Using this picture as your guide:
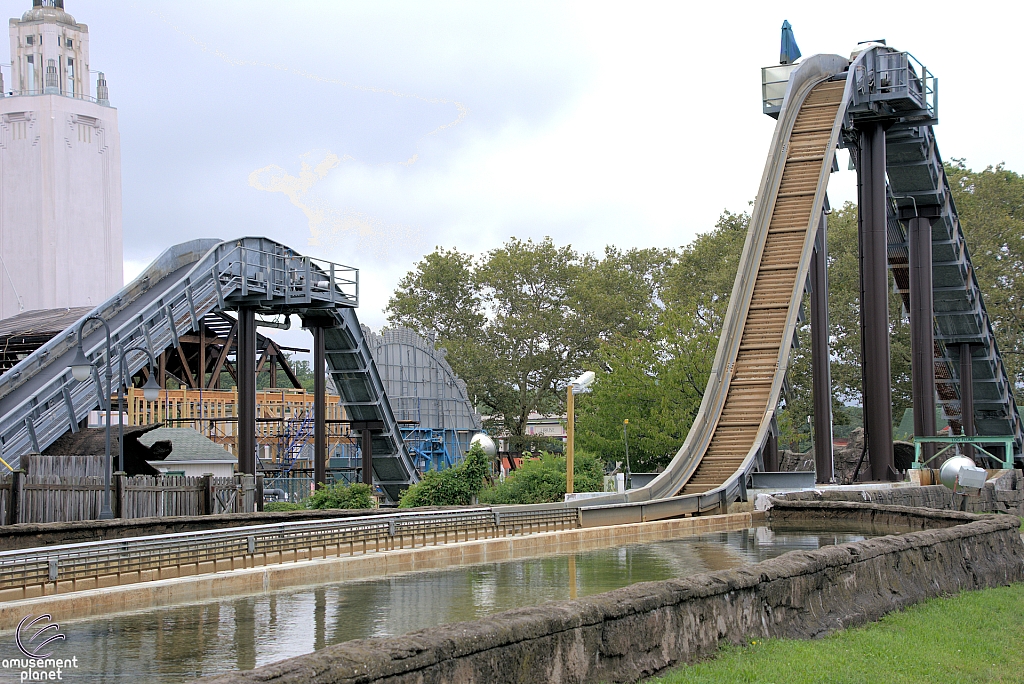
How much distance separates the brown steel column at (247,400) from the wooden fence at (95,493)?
22.1ft

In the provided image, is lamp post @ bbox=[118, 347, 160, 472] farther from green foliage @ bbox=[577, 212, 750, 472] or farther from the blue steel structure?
the blue steel structure

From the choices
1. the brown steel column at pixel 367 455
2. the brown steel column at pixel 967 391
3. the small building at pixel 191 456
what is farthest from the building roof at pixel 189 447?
the brown steel column at pixel 967 391

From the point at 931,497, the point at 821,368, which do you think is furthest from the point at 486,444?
the point at 821,368

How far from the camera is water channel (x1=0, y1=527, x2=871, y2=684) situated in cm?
1104

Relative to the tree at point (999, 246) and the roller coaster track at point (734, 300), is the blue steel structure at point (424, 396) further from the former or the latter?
the tree at point (999, 246)

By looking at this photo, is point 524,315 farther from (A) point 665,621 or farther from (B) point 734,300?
(A) point 665,621

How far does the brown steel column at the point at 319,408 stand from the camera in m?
42.9

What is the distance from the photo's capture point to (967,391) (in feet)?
160

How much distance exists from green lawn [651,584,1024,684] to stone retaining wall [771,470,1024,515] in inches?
631

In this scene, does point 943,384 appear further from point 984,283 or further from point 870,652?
point 870,652

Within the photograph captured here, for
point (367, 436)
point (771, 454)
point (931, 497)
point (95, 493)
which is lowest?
point (931, 497)

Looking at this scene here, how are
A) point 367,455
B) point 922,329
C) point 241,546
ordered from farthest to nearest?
point 367,455, point 922,329, point 241,546

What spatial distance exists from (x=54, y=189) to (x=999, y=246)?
61.9 meters

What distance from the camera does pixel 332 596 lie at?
1545 cm
